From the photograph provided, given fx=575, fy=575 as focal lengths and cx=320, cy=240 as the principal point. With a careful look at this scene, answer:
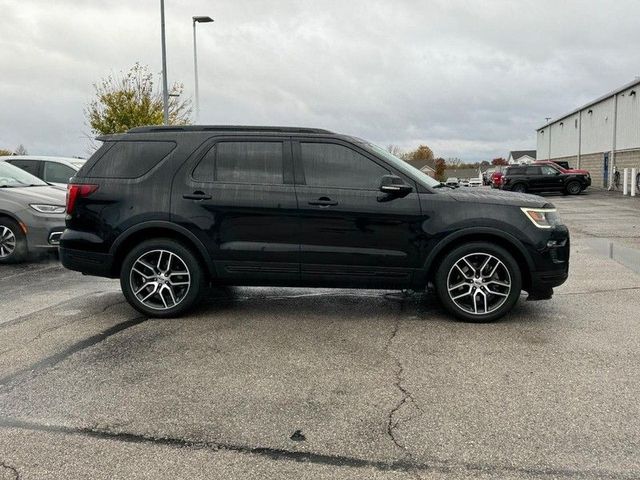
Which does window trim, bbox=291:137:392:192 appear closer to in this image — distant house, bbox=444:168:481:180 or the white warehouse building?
the white warehouse building

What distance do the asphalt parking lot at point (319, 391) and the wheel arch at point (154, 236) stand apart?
1.84 ft

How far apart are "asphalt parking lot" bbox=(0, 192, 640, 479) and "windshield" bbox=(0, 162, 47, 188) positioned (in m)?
4.18

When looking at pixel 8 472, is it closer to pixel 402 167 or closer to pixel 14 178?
pixel 402 167

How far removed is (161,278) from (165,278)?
39mm

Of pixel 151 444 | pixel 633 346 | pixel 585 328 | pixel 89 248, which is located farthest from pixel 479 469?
pixel 89 248

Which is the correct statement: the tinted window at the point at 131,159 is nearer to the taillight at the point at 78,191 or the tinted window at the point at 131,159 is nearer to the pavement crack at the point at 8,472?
the taillight at the point at 78,191

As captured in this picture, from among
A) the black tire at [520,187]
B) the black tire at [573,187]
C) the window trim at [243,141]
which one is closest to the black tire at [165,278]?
the window trim at [243,141]

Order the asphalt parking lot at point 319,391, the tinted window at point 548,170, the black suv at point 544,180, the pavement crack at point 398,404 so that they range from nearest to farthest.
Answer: the asphalt parking lot at point 319,391, the pavement crack at point 398,404, the black suv at point 544,180, the tinted window at point 548,170

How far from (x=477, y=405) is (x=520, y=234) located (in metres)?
2.25

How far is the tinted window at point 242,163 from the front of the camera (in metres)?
5.51

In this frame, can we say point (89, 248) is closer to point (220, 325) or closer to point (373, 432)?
point (220, 325)

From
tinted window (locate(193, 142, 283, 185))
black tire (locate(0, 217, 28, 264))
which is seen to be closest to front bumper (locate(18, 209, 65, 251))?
black tire (locate(0, 217, 28, 264))

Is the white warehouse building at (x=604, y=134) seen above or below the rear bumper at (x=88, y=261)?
above

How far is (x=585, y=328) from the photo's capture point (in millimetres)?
5195
